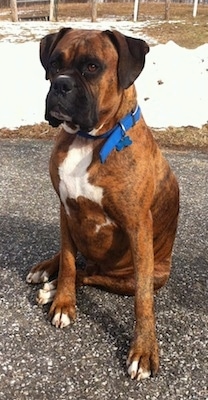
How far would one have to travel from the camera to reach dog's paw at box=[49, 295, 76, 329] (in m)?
3.50

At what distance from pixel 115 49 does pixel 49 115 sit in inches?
19.8

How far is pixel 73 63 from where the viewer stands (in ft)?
9.84

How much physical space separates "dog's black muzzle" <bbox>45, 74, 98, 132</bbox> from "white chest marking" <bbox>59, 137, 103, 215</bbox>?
8.5 inches

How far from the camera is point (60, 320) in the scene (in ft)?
11.5

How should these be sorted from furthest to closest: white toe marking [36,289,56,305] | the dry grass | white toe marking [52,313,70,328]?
the dry grass → white toe marking [36,289,56,305] → white toe marking [52,313,70,328]

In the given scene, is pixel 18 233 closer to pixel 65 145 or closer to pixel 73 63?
pixel 65 145

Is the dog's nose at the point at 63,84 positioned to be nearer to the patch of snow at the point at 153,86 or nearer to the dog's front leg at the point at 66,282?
the dog's front leg at the point at 66,282

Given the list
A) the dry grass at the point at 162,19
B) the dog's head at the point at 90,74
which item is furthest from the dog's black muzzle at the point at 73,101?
the dry grass at the point at 162,19

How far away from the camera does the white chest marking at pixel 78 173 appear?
10.3 ft

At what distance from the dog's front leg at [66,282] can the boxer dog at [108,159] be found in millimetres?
68

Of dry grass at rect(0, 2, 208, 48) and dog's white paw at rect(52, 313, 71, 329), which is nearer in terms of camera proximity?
dog's white paw at rect(52, 313, 71, 329)

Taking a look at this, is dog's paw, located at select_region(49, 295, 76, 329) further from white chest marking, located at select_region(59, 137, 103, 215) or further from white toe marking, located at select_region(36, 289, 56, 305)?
white chest marking, located at select_region(59, 137, 103, 215)

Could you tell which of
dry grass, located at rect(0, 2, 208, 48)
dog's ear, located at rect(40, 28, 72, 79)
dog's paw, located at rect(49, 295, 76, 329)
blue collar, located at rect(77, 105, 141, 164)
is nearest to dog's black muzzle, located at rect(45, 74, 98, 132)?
blue collar, located at rect(77, 105, 141, 164)

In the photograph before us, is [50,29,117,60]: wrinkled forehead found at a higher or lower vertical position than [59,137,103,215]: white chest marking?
higher
